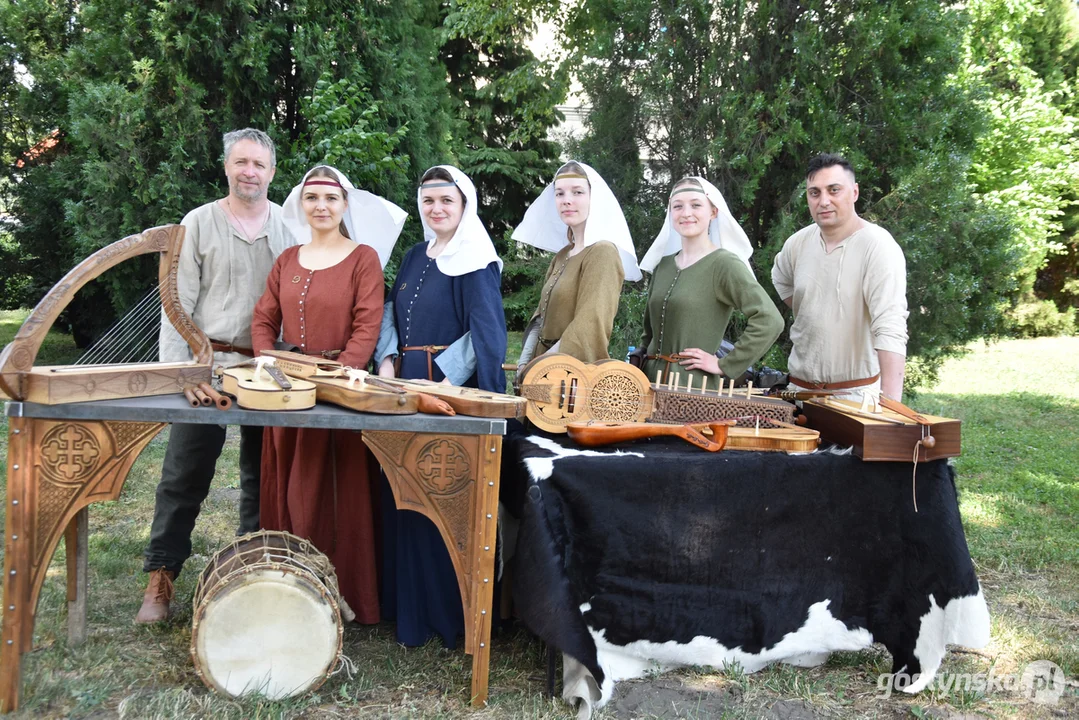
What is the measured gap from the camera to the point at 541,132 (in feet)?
31.9

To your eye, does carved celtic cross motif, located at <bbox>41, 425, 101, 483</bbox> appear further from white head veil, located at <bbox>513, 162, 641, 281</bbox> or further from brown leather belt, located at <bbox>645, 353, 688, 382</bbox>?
brown leather belt, located at <bbox>645, 353, 688, 382</bbox>

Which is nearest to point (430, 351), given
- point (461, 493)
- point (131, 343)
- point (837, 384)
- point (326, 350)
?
point (326, 350)

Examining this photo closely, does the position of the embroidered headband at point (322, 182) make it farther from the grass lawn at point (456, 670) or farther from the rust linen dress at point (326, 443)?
the grass lawn at point (456, 670)

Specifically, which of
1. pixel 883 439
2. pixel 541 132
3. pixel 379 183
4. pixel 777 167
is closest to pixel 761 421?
pixel 883 439

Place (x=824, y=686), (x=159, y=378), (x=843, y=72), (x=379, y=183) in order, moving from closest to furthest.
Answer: (x=159, y=378)
(x=824, y=686)
(x=843, y=72)
(x=379, y=183)

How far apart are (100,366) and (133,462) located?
1.14 ft

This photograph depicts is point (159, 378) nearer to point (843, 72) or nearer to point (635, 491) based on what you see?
point (635, 491)

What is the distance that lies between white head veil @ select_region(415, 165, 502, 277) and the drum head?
1276mm

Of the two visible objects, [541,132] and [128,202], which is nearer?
[128,202]

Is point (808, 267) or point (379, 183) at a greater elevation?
point (379, 183)

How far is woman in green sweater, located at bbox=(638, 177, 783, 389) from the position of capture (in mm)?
3193

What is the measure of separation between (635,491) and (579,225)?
125 centimetres

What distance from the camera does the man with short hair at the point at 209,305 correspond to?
328 cm

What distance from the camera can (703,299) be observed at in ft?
10.9
